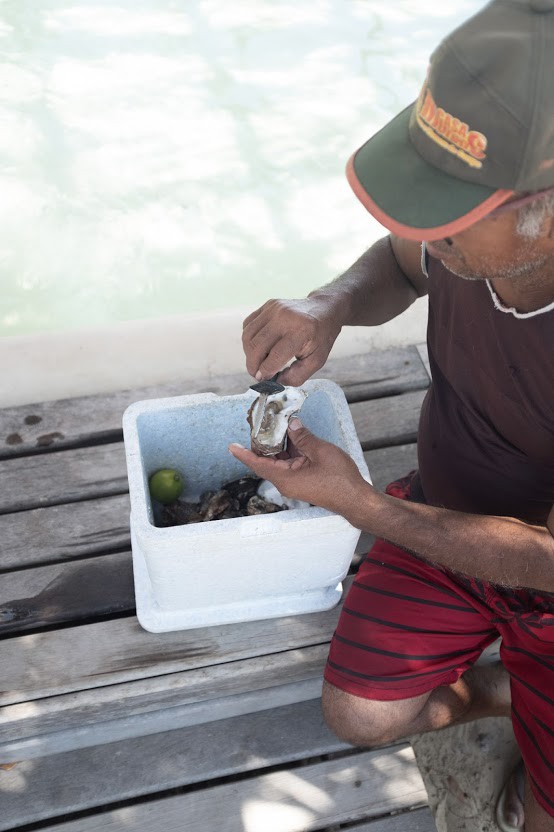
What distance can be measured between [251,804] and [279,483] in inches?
33.5

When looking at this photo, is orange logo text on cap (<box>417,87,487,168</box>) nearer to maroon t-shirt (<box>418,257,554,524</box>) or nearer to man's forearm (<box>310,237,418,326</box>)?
maroon t-shirt (<box>418,257,554,524</box>)

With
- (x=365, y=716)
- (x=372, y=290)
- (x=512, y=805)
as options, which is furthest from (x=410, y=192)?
(x=512, y=805)

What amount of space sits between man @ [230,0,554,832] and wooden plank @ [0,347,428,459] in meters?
0.41

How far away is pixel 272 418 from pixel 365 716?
2.29 ft

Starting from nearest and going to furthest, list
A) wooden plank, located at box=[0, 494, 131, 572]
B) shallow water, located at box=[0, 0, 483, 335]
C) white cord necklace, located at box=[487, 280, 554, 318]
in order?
white cord necklace, located at box=[487, 280, 554, 318] → wooden plank, located at box=[0, 494, 131, 572] → shallow water, located at box=[0, 0, 483, 335]

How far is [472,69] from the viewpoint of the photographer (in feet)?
3.51

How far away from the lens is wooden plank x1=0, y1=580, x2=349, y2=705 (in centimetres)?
170

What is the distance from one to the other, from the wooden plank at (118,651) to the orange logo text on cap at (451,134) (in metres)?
1.12

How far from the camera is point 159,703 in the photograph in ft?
5.88

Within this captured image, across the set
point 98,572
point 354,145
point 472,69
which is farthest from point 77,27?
point 472,69

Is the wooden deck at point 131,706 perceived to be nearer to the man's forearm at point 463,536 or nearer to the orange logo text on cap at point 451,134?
the man's forearm at point 463,536

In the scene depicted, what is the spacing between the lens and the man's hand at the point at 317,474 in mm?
1444

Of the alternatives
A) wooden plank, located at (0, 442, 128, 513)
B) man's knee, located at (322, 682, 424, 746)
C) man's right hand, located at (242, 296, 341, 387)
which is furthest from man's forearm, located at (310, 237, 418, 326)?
man's knee, located at (322, 682, 424, 746)

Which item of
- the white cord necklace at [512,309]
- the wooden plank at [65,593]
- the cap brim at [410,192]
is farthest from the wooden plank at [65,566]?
the cap brim at [410,192]
